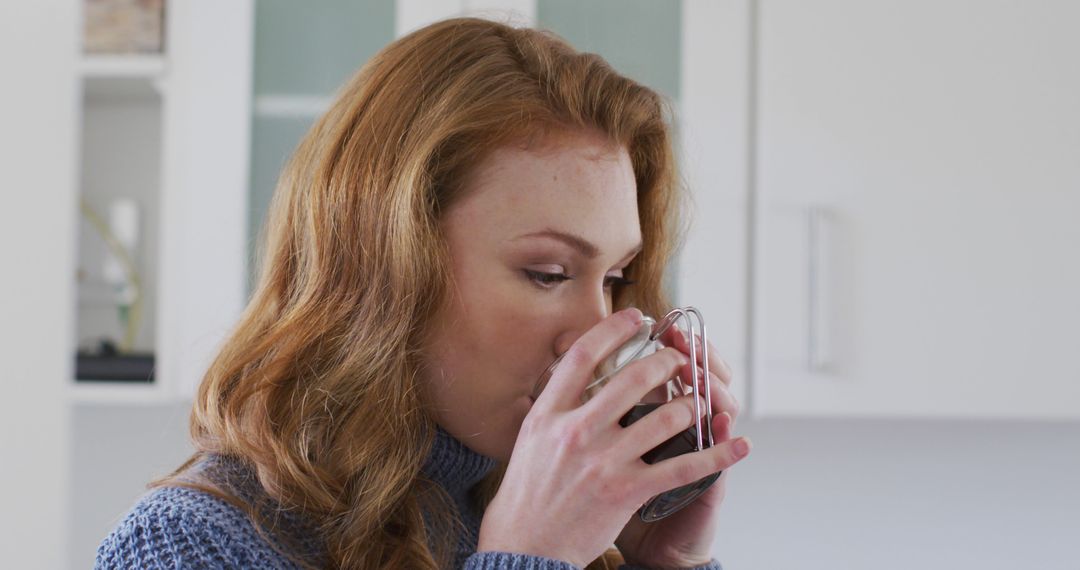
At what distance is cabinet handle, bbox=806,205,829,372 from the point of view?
1.43 metres

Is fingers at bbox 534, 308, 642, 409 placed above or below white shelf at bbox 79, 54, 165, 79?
below

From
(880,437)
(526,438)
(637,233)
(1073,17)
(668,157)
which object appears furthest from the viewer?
(880,437)

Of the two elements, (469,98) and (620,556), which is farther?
(620,556)

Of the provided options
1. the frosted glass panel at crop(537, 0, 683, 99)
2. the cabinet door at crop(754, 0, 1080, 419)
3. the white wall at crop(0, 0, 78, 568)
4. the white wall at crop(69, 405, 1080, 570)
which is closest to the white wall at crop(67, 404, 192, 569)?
the white wall at crop(69, 405, 1080, 570)

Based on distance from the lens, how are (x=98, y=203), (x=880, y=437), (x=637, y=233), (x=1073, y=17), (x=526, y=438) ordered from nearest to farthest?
(x=526, y=438)
(x=637, y=233)
(x=1073, y=17)
(x=98, y=203)
(x=880, y=437)

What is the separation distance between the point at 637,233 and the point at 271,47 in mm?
877

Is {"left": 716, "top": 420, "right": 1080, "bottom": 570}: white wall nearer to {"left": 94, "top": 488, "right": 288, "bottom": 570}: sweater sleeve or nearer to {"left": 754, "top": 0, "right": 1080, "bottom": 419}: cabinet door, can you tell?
{"left": 754, "top": 0, "right": 1080, "bottom": 419}: cabinet door

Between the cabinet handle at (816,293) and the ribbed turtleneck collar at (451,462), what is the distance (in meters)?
0.69

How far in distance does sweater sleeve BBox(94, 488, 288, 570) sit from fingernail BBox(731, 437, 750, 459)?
0.35 meters

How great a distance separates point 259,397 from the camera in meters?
0.80

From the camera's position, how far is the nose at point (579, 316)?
81cm

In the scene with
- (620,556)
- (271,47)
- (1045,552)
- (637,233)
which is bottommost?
(1045,552)

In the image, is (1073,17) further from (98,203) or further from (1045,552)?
(98,203)

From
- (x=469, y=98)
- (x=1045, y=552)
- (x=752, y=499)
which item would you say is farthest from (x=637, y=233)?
(x=1045, y=552)
